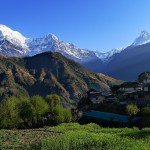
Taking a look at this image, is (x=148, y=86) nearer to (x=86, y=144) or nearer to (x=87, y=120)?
(x=87, y=120)

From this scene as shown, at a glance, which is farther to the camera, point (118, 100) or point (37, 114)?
point (118, 100)

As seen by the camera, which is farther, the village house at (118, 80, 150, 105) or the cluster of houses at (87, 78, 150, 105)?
the cluster of houses at (87, 78, 150, 105)

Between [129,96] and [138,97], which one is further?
[129,96]

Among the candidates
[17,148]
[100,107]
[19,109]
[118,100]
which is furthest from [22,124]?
[17,148]

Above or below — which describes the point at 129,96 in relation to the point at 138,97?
above

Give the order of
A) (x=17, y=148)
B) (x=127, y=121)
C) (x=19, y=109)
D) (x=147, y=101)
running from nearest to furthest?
1. (x=17, y=148)
2. (x=127, y=121)
3. (x=19, y=109)
4. (x=147, y=101)

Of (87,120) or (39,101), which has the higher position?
(39,101)

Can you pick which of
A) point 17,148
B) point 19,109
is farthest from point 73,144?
point 19,109

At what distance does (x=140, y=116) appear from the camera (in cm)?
9344

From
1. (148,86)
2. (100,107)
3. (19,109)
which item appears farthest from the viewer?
(148,86)

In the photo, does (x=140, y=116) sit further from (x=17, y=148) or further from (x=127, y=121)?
(x=17, y=148)

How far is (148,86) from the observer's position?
12644 cm

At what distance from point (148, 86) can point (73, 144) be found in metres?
88.1

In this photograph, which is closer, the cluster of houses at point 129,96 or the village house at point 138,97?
the village house at point 138,97
